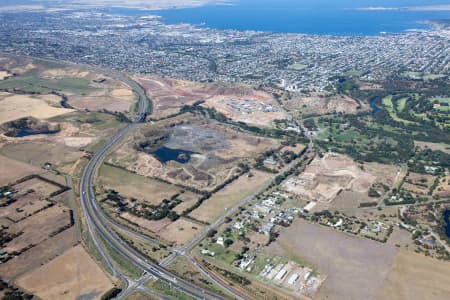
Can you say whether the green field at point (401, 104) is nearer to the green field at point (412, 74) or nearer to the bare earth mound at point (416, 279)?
the green field at point (412, 74)

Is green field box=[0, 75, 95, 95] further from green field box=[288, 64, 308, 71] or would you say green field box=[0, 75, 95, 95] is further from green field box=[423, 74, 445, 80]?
green field box=[423, 74, 445, 80]

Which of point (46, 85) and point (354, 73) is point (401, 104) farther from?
point (46, 85)

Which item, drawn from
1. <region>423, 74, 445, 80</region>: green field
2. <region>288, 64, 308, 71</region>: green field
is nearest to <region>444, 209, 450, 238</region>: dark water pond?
<region>423, 74, 445, 80</region>: green field

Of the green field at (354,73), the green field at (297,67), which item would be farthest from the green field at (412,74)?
the green field at (297,67)

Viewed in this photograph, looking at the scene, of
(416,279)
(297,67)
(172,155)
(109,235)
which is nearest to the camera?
(416,279)

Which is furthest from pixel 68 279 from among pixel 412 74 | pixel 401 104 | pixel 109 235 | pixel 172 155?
pixel 412 74

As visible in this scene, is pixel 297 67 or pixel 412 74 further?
pixel 297 67

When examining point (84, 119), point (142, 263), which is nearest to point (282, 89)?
point (84, 119)
